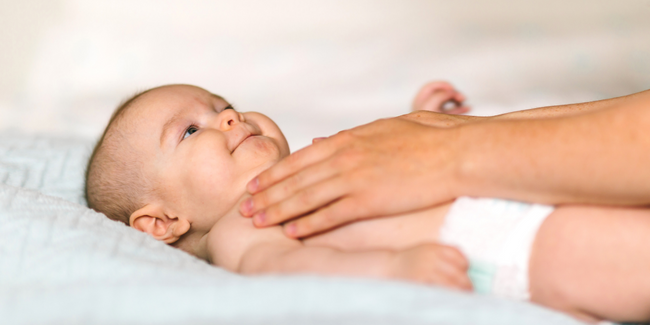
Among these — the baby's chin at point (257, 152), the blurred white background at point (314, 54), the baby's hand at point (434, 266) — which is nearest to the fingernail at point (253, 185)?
the baby's chin at point (257, 152)

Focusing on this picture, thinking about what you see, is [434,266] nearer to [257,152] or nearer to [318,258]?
[318,258]

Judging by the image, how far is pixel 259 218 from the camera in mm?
1026

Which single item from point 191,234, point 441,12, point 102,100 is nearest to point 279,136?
point 191,234

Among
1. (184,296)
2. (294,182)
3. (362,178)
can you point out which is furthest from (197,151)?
(184,296)

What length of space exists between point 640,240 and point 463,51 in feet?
4.84

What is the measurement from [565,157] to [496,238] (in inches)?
7.0

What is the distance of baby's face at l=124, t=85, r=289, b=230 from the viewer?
3.83ft

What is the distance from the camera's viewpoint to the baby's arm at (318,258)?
81 centimetres

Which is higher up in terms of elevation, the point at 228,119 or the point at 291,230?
the point at 228,119

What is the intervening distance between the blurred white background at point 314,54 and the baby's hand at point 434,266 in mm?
1197

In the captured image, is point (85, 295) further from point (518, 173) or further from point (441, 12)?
point (441, 12)

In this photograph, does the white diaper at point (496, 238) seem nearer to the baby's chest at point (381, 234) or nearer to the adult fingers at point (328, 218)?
the baby's chest at point (381, 234)

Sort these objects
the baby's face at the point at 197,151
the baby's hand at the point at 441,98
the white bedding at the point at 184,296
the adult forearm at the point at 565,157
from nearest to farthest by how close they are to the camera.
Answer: the white bedding at the point at 184,296 < the adult forearm at the point at 565,157 < the baby's face at the point at 197,151 < the baby's hand at the point at 441,98

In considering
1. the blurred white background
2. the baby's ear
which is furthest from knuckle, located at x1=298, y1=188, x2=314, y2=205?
the blurred white background
